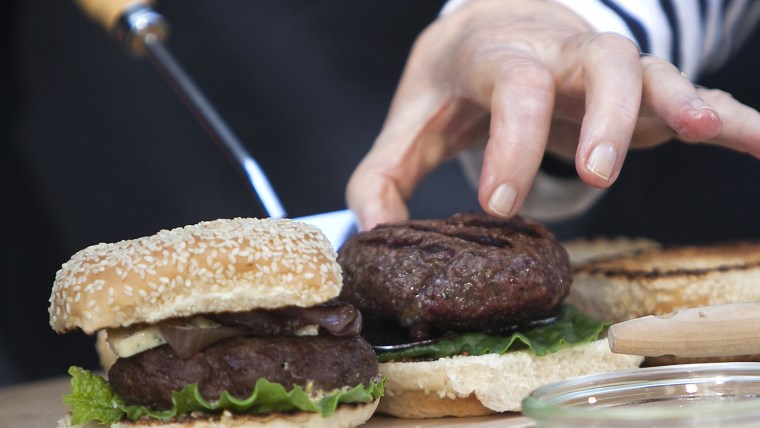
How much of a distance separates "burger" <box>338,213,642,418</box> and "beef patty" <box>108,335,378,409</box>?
0.22 meters

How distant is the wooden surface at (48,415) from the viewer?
81.9 inches

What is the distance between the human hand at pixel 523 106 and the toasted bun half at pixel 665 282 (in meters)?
0.38

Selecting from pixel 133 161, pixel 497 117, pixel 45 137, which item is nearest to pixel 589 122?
pixel 497 117

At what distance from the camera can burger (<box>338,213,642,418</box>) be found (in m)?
2.12

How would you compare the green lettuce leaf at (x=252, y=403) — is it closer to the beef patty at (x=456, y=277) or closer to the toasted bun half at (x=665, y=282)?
the beef patty at (x=456, y=277)

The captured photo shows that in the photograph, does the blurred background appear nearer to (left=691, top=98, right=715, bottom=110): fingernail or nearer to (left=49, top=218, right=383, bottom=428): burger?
(left=691, top=98, right=715, bottom=110): fingernail

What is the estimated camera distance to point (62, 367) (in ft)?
16.5

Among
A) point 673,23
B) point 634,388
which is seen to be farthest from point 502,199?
point 673,23

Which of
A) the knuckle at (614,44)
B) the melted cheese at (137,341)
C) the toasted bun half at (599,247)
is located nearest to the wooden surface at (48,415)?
the melted cheese at (137,341)

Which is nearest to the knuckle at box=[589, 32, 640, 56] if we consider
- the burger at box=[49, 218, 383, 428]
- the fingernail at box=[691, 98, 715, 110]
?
the fingernail at box=[691, 98, 715, 110]

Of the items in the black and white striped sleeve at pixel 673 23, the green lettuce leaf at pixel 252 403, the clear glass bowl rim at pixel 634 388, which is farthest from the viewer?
the black and white striped sleeve at pixel 673 23

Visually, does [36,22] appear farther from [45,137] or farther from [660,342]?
[660,342]

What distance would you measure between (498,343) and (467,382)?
14cm

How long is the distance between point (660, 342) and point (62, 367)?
409 centimetres
